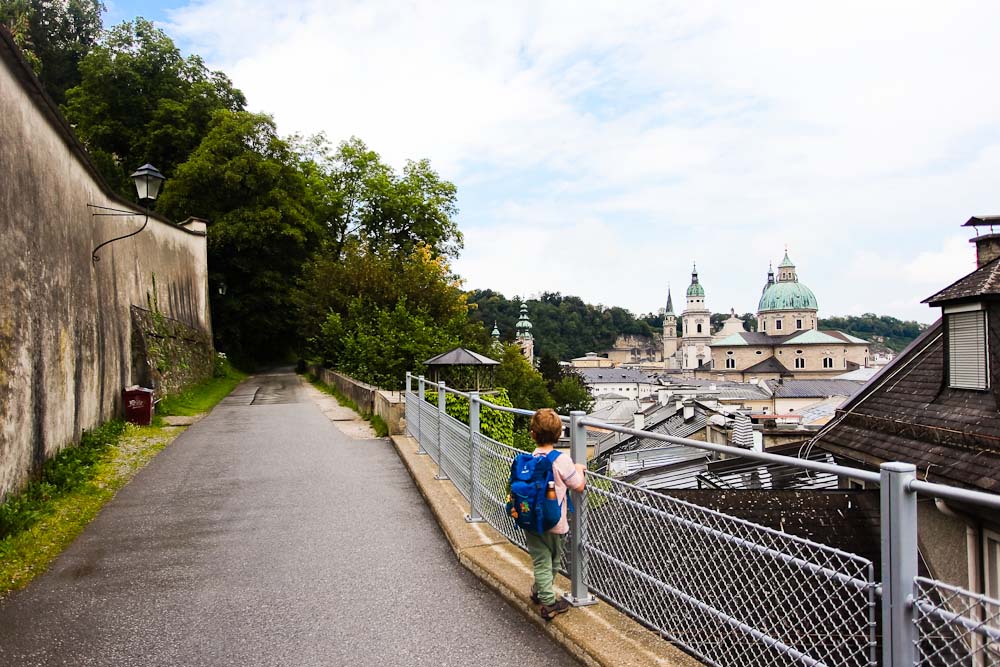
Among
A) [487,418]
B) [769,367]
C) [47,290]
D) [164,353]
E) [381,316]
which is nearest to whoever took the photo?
[47,290]

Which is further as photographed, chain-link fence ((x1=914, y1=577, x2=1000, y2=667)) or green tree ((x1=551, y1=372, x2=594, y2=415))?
green tree ((x1=551, y1=372, x2=594, y2=415))

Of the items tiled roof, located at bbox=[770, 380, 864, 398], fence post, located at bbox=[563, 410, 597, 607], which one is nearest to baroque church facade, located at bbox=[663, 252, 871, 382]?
tiled roof, located at bbox=[770, 380, 864, 398]

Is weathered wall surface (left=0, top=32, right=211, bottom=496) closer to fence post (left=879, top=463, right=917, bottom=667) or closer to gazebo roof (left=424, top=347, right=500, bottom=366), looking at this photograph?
gazebo roof (left=424, top=347, right=500, bottom=366)

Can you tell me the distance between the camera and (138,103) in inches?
1266

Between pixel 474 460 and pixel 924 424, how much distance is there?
8511 millimetres

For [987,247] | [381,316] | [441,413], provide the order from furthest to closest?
1. [381,316]
2. [987,247]
3. [441,413]

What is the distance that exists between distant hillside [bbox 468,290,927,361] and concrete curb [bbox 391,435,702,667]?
145869 mm

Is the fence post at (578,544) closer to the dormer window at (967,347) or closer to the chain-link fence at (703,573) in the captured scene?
the chain-link fence at (703,573)

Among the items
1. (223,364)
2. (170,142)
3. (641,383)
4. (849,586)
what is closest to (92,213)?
(849,586)

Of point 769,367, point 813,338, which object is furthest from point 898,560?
point 813,338

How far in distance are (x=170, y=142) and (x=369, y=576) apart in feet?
104

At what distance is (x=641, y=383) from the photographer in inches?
5084

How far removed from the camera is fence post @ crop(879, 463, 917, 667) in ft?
7.01

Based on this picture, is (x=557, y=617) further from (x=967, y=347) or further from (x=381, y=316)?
(x=381, y=316)
